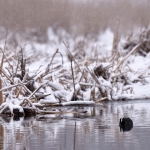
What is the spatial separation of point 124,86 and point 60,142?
19.1ft

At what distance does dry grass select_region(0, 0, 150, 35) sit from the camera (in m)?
20.4

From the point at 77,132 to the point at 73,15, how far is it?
572 inches

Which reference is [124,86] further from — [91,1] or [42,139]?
[91,1]

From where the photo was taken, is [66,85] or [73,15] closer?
[66,85]

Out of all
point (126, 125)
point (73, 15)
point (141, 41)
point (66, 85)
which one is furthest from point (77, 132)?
point (73, 15)

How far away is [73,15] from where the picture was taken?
21.4 metres

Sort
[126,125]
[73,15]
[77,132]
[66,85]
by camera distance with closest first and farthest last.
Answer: [77,132], [126,125], [66,85], [73,15]

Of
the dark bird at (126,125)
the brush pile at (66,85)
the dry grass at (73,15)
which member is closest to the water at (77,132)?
the dark bird at (126,125)

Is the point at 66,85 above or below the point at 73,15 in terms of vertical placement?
below

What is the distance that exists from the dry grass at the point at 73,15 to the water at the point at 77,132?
442 inches

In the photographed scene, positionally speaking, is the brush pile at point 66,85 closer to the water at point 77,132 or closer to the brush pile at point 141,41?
the water at point 77,132

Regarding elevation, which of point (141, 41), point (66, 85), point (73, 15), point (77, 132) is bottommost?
point (77, 132)

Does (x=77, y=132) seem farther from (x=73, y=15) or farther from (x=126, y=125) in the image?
(x=73, y=15)

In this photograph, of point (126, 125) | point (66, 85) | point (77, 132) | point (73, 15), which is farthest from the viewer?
point (73, 15)
